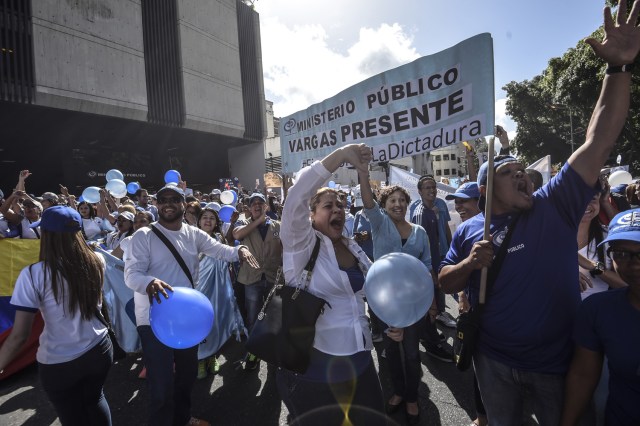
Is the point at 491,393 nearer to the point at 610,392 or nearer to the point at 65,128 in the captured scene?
the point at 610,392

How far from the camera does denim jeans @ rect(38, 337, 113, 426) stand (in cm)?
210

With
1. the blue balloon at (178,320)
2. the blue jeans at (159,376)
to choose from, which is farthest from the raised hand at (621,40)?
the blue jeans at (159,376)

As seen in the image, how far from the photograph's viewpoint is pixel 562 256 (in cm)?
171

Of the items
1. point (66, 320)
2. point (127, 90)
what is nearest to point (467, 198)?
point (66, 320)

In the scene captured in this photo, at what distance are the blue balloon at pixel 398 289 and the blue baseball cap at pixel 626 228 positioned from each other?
32.8 inches

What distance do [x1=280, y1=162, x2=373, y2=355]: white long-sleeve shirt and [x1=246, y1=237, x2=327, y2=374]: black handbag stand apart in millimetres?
84

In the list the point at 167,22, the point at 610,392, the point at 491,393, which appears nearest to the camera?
the point at 610,392

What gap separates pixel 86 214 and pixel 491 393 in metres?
Answer: 7.03

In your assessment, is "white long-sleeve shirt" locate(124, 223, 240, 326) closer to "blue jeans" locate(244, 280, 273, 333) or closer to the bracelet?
"blue jeans" locate(244, 280, 273, 333)

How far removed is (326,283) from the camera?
6.09ft

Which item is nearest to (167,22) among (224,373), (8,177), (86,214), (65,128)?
(65,128)

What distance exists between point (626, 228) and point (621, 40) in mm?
855

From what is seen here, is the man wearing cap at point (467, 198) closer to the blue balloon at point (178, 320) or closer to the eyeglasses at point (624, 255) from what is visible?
the eyeglasses at point (624, 255)

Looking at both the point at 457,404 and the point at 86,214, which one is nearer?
the point at 457,404
